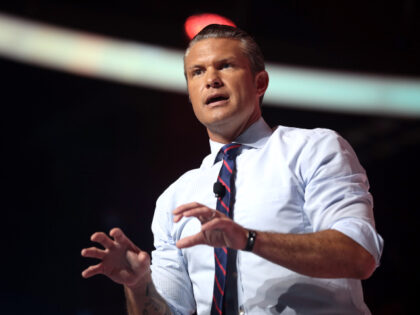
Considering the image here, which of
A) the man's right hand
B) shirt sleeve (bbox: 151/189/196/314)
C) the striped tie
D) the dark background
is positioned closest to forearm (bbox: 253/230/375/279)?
the striped tie

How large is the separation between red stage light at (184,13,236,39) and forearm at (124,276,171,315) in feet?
7.03

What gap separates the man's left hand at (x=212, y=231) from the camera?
1.08 meters

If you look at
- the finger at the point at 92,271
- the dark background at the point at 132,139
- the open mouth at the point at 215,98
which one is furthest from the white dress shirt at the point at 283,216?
the dark background at the point at 132,139

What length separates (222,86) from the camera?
1613 millimetres

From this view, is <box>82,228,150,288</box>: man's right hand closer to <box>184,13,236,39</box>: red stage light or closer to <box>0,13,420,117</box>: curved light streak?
<box>184,13,236,39</box>: red stage light

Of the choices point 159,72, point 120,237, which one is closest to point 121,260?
point 120,237

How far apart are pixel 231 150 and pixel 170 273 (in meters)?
0.47

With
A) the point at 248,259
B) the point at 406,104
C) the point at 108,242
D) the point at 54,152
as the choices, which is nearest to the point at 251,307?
the point at 248,259

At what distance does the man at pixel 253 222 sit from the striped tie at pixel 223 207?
22mm

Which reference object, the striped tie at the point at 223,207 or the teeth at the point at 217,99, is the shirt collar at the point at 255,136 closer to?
the striped tie at the point at 223,207

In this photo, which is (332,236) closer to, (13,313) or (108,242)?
(108,242)

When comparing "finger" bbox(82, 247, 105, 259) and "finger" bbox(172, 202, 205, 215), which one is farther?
"finger" bbox(82, 247, 105, 259)

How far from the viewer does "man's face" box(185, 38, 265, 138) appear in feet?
5.28

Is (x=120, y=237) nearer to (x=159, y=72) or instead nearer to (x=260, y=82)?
(x=260, y=82)
